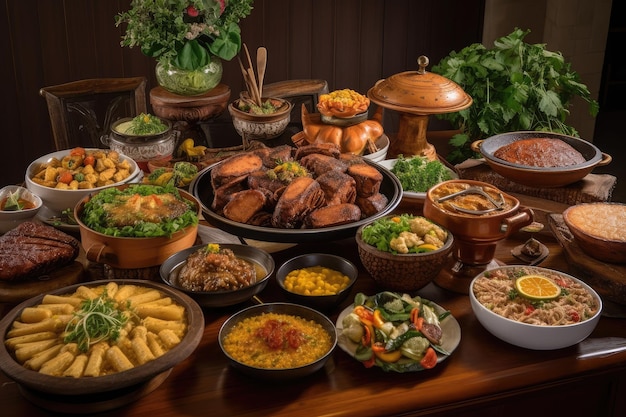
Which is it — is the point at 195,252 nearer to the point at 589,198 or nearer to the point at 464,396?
the point at 464,396

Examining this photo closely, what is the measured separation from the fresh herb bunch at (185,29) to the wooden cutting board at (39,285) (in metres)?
1.35

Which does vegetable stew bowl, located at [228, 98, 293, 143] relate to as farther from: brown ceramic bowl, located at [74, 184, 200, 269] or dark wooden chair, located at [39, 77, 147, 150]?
dark wooden chair, located at [39, 77, 147, 150]

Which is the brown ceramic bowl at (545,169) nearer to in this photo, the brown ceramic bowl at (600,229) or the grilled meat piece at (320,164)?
the brown ceramic bowl at (600,229)

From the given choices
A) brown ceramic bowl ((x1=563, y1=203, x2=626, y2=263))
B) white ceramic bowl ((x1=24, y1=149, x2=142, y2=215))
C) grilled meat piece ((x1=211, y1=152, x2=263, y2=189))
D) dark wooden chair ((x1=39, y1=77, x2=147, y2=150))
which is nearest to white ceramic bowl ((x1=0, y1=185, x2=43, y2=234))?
white ceramic bowl ((x1=24, y1=149, x2=142, y2=215))

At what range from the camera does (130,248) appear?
85.5 inches

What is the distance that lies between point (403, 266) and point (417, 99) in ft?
3.69

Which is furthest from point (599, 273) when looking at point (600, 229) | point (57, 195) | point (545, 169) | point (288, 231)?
point (57, 195)

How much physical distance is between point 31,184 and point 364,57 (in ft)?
12.0

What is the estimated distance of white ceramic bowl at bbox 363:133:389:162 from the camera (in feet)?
9.91

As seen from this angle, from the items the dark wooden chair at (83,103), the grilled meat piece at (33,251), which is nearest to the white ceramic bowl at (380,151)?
the grilled meat piece at (33,251)

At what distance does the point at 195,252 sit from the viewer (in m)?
2.21

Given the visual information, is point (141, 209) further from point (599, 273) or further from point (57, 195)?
point (599, 273)

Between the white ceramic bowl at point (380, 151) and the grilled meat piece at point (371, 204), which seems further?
the white ceramic bowl at point (380, 151)

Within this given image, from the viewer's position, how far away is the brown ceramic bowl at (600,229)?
2.25 metres
